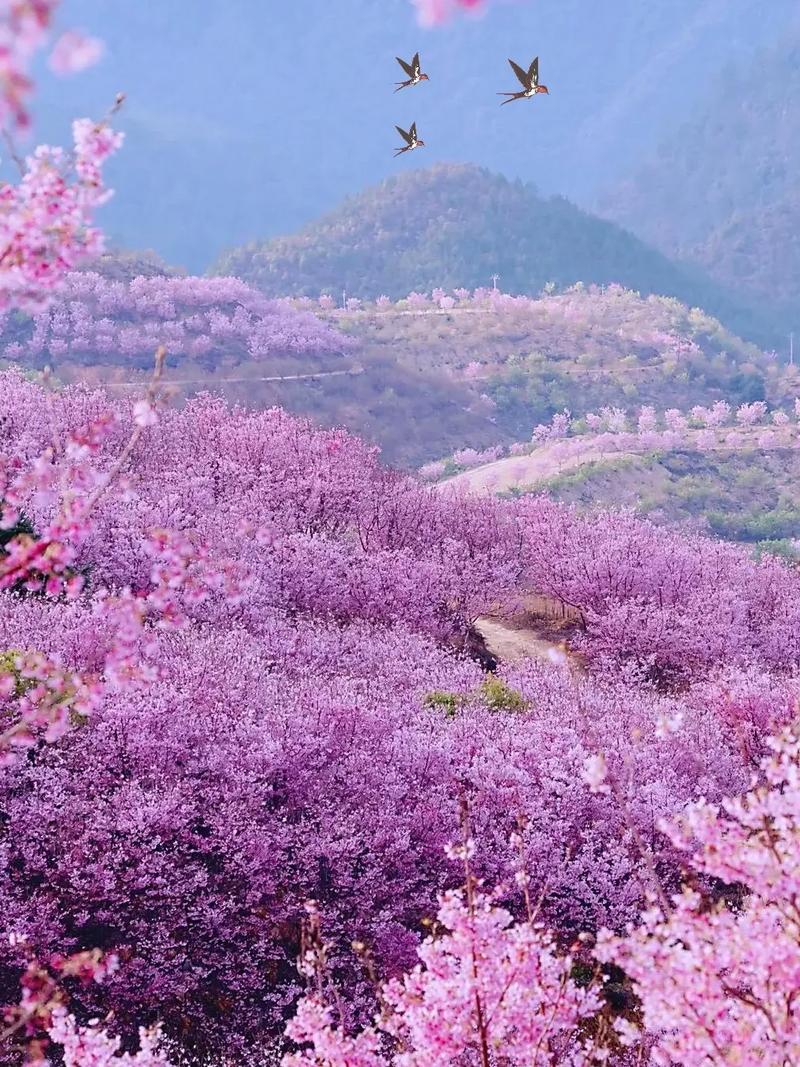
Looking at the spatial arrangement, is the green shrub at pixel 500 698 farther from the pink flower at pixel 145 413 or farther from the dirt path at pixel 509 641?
the pink flower at pixel 145 413

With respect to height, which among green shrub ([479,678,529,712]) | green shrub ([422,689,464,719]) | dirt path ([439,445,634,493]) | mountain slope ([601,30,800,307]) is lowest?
green shrub ([479,678,529,712])

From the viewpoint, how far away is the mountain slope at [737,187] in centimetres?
16825

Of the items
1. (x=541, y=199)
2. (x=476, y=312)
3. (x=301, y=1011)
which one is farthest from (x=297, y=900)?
(x=541, y=199)

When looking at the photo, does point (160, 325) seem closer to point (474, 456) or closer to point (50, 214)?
point (474, 456)

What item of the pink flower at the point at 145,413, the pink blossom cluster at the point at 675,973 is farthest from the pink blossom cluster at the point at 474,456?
the pink flower at the point at 145,413

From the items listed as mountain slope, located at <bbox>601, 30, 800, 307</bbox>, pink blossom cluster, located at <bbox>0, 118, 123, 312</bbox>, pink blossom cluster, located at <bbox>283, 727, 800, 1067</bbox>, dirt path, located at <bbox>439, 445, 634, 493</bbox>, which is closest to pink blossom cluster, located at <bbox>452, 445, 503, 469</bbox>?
dirt path, located at <bbox>439, 445, 634, 493</bbox>

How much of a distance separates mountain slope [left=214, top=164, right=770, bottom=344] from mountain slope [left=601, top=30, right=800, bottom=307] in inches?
1629

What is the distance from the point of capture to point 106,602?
4.14m

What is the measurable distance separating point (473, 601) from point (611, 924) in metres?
11.2

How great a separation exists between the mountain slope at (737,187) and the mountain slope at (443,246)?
41.4 metres

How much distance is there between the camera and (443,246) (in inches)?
4488

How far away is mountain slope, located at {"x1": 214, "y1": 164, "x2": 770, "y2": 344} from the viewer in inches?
4321

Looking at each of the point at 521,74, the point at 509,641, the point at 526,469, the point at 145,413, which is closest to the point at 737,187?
the point at 526,469

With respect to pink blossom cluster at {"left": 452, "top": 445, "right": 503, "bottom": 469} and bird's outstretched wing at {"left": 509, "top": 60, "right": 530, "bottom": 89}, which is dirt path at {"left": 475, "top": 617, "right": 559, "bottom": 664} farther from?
pink blossom cluster at {"left": 452, "top": 445, "right": 503, "bottom": 469}
